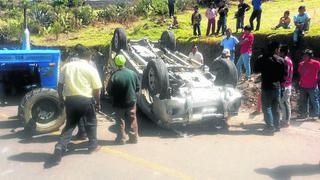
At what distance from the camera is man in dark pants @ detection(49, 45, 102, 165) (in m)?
7.91

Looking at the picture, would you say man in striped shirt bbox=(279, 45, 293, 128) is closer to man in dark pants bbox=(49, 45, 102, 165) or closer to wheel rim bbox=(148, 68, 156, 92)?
wheel rim bbox=(148, 68, 156, 92)

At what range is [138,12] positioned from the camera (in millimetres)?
27625

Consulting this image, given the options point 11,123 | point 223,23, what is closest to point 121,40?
point 11,123

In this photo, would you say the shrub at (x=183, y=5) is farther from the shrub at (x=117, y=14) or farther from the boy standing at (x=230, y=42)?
the boy standing at (x=230, y=42)

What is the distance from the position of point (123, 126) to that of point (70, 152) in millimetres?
1166

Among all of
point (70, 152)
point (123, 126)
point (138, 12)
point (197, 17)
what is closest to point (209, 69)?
point (123, 126)

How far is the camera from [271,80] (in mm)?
9742

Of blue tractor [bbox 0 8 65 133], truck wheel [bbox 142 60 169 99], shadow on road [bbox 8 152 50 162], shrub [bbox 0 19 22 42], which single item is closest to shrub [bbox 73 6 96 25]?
shrub [bbox 0 19 22 42]

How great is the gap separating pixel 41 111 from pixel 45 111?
80mm

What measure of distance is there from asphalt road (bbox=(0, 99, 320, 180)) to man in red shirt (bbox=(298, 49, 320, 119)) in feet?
2.34

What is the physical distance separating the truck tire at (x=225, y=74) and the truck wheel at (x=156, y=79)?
5.27 feet

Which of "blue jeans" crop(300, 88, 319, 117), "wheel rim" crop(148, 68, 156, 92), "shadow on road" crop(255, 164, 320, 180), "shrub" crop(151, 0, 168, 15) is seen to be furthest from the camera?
"shrub" crop(151, 0, 168, 15)

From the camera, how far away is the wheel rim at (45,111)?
954 centimetres

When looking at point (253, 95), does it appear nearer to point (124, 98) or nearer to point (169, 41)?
point (169, 41)
